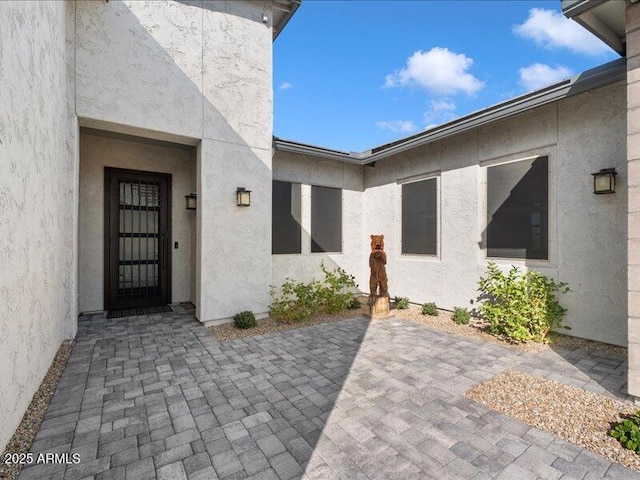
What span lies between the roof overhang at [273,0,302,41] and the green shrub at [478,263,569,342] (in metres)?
6.69

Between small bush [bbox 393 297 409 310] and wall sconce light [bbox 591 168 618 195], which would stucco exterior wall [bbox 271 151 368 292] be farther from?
wall sconce light [bbox 591 168 618 195]

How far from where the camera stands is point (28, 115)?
2.63m

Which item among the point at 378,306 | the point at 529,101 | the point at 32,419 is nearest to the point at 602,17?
the point at 529,101

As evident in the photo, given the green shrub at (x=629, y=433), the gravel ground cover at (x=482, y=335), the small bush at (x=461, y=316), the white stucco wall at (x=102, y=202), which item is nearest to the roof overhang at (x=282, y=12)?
the white stucco wall at (x=102, y=202)

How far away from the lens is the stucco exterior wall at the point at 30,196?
2.17 meters

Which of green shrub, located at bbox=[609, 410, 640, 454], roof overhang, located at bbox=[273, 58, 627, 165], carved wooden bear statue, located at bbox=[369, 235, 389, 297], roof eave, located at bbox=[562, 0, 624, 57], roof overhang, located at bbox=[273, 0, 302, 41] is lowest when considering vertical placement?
green shrub, located at bbox=[609, 410, 640, 454]

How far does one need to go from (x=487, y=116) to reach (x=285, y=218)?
4517mm

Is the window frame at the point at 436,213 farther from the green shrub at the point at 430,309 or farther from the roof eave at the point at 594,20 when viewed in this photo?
the roof eave at the point at 594,20

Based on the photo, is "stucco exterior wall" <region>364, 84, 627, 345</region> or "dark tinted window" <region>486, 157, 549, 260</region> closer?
"stucco exterior wall" <region>364, 84, 627, 345</region>

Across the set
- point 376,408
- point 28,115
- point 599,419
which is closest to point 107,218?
point 28,115

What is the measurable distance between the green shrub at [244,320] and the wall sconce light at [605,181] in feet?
19.2

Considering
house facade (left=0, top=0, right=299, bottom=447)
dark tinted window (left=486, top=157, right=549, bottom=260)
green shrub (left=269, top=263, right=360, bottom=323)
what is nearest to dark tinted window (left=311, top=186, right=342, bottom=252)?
green shrub (left=269, top=263, right=360, bottom=323)

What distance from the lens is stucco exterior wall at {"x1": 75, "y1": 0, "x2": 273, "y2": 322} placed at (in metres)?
4.61

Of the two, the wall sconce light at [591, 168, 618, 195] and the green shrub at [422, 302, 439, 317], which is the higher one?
the wall sconce light at [591, 168, 618, 195]
